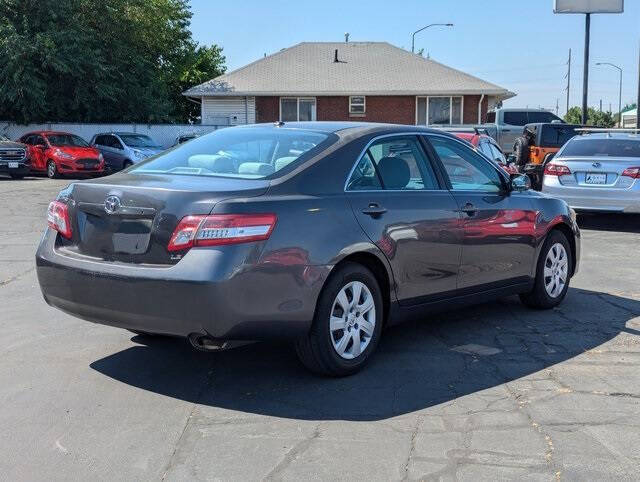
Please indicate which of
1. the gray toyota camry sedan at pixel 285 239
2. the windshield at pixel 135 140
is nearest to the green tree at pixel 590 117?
the windshield at pixel 135 140

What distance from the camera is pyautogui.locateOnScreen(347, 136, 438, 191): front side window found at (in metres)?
5.47

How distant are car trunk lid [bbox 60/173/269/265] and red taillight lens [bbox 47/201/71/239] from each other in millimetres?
59

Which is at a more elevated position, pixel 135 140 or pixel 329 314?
pixel 135 140

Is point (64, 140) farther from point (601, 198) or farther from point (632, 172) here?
point (632, 172)

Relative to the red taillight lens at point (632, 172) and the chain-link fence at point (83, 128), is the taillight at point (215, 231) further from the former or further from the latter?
the chain-link fence at point (83, 128)

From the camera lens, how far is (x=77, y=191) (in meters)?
5.15

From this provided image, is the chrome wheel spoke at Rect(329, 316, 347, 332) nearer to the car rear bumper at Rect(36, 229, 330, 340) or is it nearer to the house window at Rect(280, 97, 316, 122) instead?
the car rear bumper at Rect(36, 229, 330, 340)

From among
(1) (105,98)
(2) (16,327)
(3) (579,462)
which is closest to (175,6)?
(1) (105,98)

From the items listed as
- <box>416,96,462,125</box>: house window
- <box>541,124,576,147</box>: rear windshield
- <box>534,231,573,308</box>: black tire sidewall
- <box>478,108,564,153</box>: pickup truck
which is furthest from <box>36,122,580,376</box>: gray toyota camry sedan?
<box>416,96,462,125</box>: house window

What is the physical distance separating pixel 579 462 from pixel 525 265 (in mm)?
3019

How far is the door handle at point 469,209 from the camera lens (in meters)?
6.12

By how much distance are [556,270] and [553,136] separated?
15088 mm

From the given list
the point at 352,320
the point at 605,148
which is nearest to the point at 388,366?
the point at 352,320

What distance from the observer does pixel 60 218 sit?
527cm
